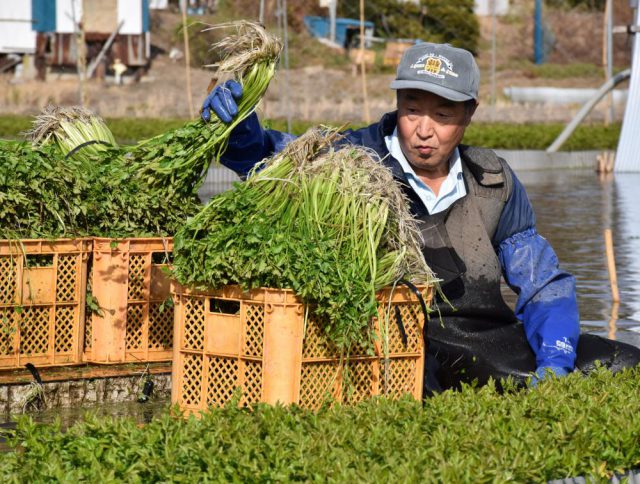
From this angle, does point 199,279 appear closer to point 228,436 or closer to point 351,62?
point 228,436

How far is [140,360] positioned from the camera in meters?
5.66

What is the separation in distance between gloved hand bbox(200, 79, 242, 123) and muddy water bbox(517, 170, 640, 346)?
419 cm

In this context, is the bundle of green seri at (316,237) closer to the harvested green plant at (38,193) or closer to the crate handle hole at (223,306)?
the crate handle hole at (223,306)

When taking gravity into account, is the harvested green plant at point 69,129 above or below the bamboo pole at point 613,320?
above

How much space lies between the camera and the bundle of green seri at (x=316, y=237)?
12.6 ft

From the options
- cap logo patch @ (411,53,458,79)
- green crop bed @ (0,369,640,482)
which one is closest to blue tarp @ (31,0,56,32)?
cap logo patch @ (411,53,458,79)

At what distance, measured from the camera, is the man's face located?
465 cm

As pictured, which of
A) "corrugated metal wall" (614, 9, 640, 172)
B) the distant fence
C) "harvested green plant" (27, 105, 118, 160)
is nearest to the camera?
"harvested green plant" (27, 105, 118, 160)

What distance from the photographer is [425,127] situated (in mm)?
4660

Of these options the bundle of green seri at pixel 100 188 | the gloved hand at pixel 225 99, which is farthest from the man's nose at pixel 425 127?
the bundle of green seri at pixel 100 188

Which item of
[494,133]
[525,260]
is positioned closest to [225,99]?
[525,260]

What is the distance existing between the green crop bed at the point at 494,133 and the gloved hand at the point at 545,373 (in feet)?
73.9

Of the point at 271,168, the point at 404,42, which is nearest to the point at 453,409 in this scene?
the point at 271,168

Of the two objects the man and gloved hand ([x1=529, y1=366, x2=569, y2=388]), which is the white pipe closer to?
the man
